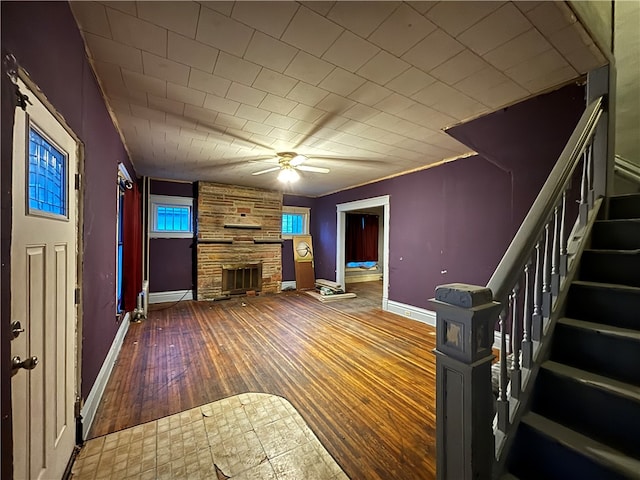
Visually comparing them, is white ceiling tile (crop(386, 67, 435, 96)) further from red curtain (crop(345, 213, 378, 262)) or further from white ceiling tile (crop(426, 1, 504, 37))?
red curtain (crop(345, 213, 378, 262))

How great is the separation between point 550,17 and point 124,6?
221 centimetres

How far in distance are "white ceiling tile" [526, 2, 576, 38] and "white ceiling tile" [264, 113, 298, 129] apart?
5.99 feet

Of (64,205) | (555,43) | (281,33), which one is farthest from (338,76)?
(64,205)

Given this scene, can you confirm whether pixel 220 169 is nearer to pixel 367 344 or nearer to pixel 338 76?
pixel 338 76

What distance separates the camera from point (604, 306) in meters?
1.39

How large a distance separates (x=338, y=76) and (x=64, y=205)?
73.6 inches

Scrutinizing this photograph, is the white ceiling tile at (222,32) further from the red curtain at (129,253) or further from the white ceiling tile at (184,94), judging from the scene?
the red curtain at (129,253)

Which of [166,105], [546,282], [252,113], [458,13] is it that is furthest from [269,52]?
[546,282]

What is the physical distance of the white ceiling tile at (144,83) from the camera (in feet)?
6.24

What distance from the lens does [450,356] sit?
3.25 ft

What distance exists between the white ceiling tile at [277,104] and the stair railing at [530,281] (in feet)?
6.30

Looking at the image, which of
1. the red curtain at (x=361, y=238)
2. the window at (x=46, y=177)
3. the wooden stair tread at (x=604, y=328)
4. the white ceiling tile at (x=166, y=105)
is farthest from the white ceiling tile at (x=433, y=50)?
the red curtain at (x=361, y=238)

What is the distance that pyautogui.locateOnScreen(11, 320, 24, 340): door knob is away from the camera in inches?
36.5

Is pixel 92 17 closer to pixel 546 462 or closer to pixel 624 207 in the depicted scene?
pixel 546 462
